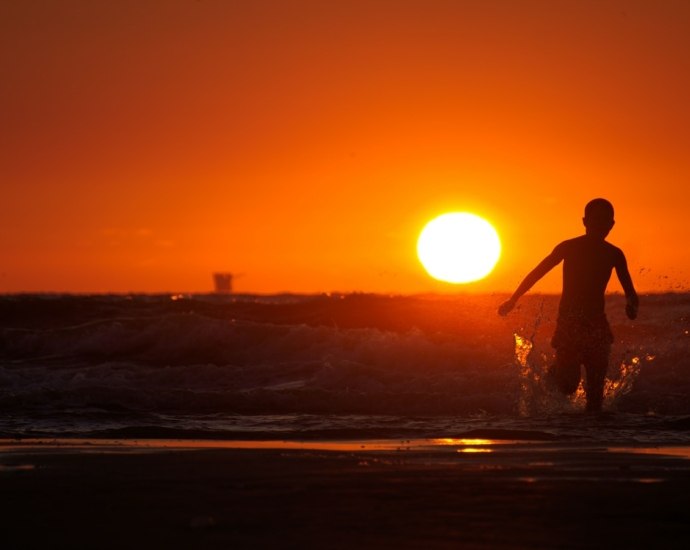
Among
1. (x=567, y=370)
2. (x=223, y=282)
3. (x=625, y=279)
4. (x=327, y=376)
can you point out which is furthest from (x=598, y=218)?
(x=223, y=282)

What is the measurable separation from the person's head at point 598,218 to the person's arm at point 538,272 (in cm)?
37

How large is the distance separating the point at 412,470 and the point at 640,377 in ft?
26.6

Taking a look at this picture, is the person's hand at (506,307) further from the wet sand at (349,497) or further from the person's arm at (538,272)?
the wet sand at (349,497)

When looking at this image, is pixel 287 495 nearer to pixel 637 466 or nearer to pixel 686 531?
pixel 686 531

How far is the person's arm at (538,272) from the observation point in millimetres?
9609

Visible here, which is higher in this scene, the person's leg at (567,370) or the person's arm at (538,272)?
the person's arm at (538,272)

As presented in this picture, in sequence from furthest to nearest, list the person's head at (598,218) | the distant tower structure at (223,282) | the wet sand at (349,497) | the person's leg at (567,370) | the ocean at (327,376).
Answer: the distant tower structure at (223,282)
the person's leg at (567,370)
the person's head at (598,218)
the ocean at (327,376)
the wet sand at (349,497)

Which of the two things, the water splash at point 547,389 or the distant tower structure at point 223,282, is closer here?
the water splash at point 547,389

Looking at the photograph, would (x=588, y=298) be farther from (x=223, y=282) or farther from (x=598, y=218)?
(x=223, y=282)

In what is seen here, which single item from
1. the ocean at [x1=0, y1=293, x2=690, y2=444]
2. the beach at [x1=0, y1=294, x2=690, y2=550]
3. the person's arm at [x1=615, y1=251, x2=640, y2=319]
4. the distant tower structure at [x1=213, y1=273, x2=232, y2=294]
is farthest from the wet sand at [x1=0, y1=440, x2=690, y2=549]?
the distant tower structure at [x1=213, y1=273, x2=232, y2=294]

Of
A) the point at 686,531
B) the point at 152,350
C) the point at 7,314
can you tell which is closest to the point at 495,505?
the point at 686,531

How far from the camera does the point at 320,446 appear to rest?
25.2ft

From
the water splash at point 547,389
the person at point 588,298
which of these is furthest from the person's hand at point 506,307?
the water splash at point 547,389

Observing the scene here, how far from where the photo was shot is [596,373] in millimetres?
9500
